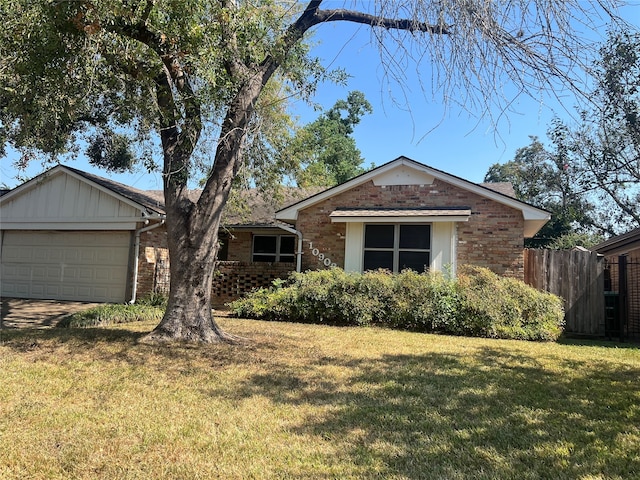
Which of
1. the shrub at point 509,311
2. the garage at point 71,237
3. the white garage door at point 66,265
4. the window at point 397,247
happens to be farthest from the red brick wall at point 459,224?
the white garage door at point 66,265

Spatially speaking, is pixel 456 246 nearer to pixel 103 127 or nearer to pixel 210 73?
pixel 210 73

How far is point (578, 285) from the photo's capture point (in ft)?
37.2

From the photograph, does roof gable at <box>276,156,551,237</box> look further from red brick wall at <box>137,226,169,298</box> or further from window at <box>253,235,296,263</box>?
red brick wall at <box>137,226,169,298</box>

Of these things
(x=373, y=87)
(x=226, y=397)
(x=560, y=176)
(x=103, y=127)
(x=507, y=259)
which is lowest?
(x=226, y=397)

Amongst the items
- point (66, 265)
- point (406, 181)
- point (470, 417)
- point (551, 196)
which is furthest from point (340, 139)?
point (470, 417)

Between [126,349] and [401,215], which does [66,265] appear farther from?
[401,215]

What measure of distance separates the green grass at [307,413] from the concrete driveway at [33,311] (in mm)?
3203

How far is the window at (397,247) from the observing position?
1319 cm

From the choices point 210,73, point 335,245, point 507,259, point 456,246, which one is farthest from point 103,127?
point 507,259

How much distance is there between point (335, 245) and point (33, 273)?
1088 centimetres

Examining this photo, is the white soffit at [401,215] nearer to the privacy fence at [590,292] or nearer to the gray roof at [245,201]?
the gray roof at [245,201]

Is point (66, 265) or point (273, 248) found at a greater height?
point (273, 248)

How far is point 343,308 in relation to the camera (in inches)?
430

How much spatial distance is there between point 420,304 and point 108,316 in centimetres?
722
